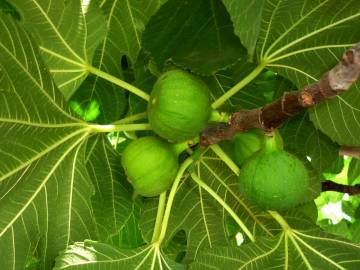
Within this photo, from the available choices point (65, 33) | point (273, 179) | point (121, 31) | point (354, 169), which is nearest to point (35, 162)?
point (65, 33)

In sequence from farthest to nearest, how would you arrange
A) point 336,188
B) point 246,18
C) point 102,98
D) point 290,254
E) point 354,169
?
point 354,169, point 336,188, point 102,98, point 290,254, point 246,18

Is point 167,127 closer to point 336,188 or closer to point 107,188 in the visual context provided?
point 107,188

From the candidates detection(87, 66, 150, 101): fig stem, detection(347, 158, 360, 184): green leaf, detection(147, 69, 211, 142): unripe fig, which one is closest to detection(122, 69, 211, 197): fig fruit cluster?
detection(147, 69, 211, 142): unripe fig

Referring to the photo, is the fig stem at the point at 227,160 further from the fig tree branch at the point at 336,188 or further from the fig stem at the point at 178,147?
the fig tree branch at the point at 336,188

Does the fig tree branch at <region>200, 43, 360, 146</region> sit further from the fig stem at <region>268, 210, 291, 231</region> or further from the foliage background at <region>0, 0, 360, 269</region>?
the fig stem at <region>268, 210, 291, 231</region>

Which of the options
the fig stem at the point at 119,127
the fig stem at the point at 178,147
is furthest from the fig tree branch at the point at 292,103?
the fig stem at the point at 119,127
